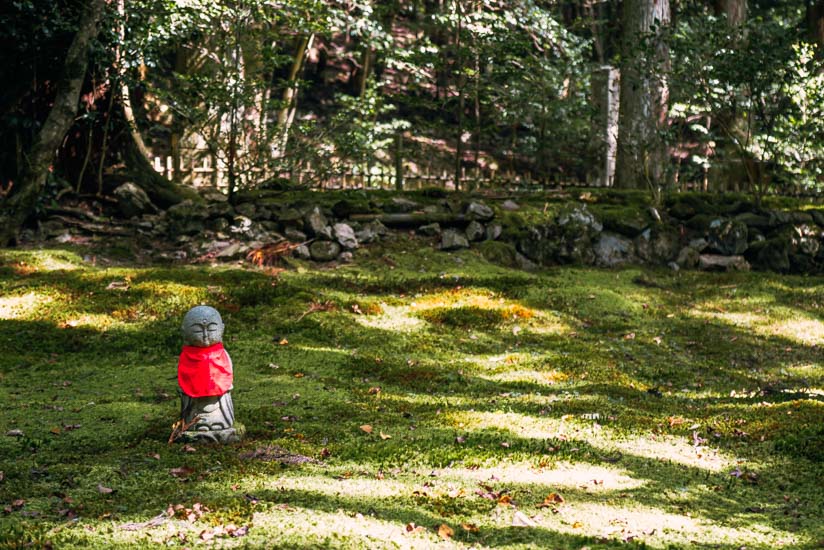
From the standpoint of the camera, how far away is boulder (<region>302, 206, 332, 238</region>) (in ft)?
36.7

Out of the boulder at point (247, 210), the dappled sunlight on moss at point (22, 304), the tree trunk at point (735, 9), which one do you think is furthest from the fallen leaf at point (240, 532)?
the tree trunk at point (735, 9)

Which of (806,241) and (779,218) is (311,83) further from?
(806,241)

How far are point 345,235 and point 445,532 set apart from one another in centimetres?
789

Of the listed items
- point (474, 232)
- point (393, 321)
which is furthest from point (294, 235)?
point (393, 321)

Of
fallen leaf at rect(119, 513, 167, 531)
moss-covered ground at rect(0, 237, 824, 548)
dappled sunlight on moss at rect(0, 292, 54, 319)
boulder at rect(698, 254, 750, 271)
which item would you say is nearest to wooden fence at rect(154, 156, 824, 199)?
moss-covered ground at rect(0, 237, 824, 548)

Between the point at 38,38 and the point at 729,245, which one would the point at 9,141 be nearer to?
the point at 38,38

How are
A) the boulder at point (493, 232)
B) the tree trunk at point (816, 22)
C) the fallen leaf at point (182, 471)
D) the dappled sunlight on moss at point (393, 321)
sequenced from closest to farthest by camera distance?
the fallen leaf at point (182, 471), the dappled sunlight on moss at point (393, 321), the boulder at point (493, 232), the tree trunk at point (816, 22)

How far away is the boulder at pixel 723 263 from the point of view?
40.2ft

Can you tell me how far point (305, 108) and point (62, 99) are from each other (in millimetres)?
15241

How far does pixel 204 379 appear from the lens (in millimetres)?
4828

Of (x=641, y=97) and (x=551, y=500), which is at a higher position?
(x=641, y=97)

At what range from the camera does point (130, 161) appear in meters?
11.9

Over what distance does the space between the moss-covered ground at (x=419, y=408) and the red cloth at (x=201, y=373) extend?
1.23 feet

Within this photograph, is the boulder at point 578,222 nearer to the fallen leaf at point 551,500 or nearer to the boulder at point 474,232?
the boulder at point 474,232
